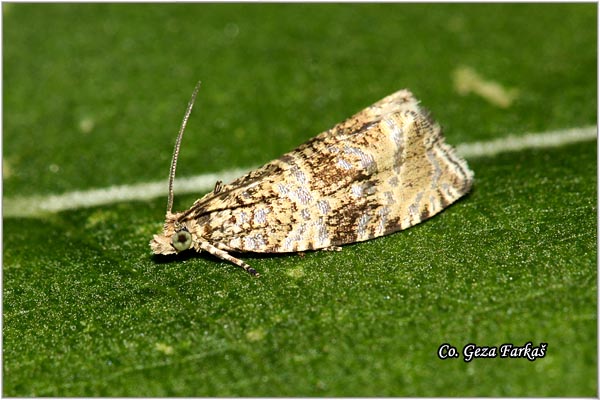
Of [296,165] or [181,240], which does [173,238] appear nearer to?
[181,240]

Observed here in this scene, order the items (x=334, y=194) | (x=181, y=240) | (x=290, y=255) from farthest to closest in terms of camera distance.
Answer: (x=334, y=194) → (x=290, y=255) → (x=181, y=240)

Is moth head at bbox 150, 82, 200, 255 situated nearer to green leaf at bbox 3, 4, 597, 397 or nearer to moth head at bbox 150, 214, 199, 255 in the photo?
moth head at bbox 150, 214, 199, 255

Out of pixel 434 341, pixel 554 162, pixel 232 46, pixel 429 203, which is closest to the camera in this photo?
pixel 434 341

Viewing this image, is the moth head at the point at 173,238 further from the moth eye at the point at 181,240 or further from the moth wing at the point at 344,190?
the moth wing at the point at 344,190

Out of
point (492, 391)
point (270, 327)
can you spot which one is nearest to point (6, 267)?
point (270, 327)

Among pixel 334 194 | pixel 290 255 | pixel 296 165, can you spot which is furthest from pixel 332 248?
pixel 296 165

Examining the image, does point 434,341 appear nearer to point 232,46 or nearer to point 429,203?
point 429,203

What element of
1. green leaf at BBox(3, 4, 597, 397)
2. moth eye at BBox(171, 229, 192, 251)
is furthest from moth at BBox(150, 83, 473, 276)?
green leaf at BBox(3, 4, 597, 397)
